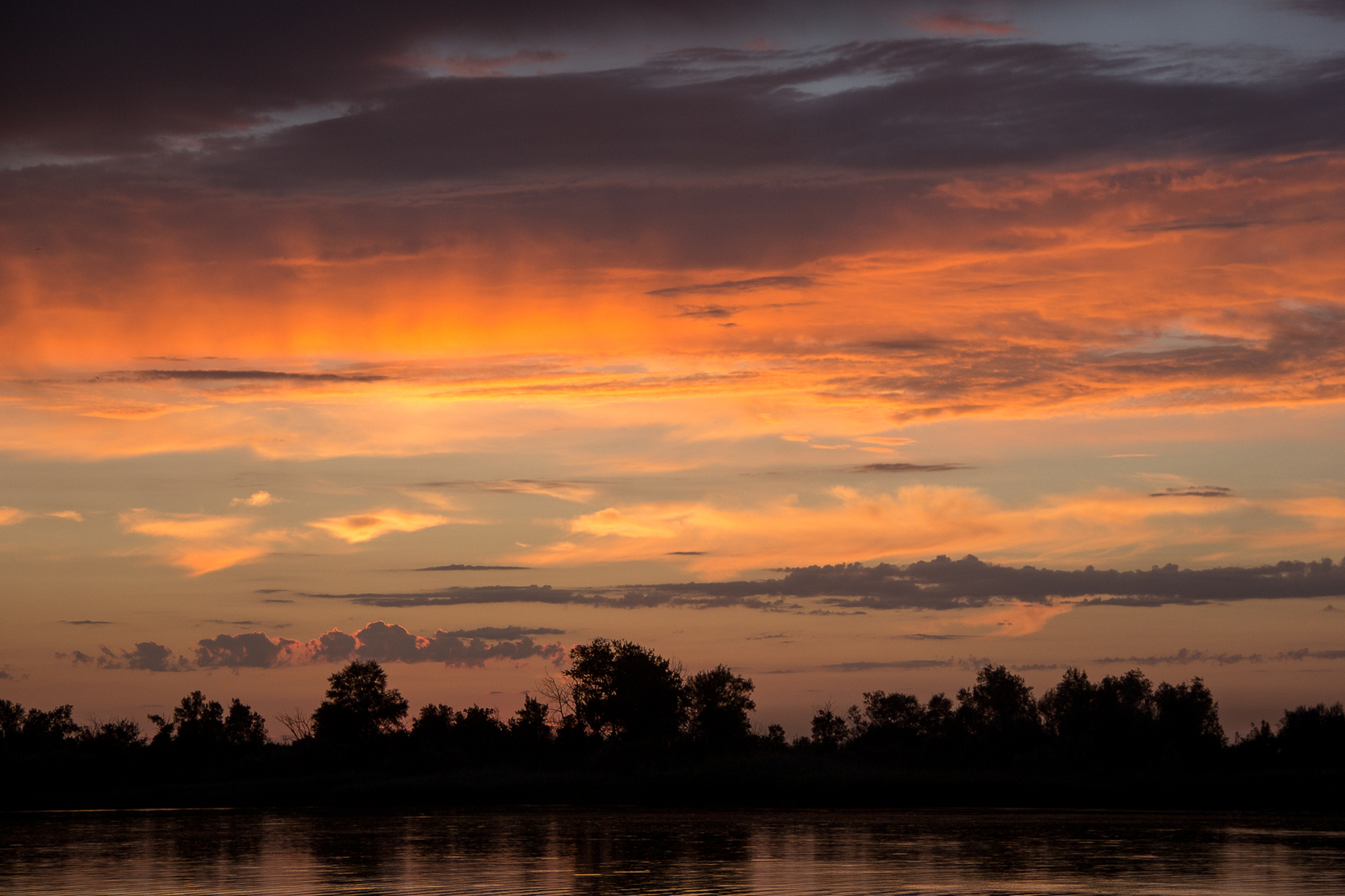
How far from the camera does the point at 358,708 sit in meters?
144

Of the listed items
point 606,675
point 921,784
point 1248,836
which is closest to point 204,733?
point 606,675

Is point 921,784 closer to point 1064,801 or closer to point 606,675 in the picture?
point 1064,801

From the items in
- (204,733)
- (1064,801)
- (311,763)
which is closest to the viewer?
(1064,801)

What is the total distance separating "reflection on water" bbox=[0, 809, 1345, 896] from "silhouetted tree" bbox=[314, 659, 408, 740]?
67253 millimetres

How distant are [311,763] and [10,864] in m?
84.6

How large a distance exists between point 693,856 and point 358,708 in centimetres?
10516

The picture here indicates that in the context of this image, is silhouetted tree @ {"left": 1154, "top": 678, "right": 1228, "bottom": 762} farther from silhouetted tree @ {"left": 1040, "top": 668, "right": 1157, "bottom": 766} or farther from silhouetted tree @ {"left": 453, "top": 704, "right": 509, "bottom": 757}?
silhouetted tree @ {"left": 453, "top": 704, "right": 509, "bottom": 757}

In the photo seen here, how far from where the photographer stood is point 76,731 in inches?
5827

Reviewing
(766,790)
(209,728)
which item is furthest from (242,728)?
(766,790)

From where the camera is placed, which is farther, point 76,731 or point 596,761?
point 76,731

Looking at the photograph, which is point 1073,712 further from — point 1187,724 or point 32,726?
point 32,726

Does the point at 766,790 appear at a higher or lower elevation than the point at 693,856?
lower

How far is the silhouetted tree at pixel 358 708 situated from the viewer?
142m

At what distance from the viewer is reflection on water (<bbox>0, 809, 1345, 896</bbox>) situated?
3644 centimetres
